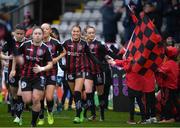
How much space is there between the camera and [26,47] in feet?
51.0

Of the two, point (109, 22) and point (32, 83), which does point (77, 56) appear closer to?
point (32, 83)

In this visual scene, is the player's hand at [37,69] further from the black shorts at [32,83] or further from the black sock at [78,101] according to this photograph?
the black sock at [78,101]

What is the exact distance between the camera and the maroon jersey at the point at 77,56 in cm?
1703

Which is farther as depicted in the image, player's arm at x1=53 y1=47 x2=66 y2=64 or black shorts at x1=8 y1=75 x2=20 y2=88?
black shorts at x1=8 y1=75 x2=20 y2=88

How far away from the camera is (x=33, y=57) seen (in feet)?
50.5

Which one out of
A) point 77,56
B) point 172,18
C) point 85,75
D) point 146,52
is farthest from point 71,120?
point 172,18

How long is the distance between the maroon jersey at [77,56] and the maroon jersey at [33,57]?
1.65m

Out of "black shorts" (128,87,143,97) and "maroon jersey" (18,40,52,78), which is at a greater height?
"maroon jersey" (18,40,52,78)


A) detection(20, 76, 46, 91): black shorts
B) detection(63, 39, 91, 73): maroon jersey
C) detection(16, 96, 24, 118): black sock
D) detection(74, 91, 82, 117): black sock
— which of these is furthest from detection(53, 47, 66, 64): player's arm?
detection(20, 76, 46, 91): black shorts

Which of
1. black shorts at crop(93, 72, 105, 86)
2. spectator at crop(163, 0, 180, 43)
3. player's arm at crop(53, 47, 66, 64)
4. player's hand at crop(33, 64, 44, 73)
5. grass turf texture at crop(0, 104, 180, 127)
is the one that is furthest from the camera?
spectator at crop(163, 0, 180, 43)

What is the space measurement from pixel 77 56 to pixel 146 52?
5.25 ft

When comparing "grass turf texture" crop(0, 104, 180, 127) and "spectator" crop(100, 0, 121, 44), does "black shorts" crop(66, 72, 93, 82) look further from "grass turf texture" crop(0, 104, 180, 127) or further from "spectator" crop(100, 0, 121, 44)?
"spectator" crop(100, 0, 121, 44)

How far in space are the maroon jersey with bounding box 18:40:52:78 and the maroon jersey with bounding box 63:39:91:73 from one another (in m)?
1.65

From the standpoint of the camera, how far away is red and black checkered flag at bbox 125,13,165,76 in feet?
54.5
